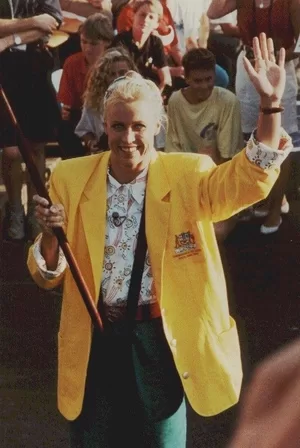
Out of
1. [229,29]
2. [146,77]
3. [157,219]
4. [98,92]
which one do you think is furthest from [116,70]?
[229,29]

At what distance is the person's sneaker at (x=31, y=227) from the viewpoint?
6883 mm

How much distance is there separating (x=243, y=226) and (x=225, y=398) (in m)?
4.29

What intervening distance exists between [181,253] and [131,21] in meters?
4.94

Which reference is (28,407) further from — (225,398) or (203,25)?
(203,25)

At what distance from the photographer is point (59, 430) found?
14.8ft

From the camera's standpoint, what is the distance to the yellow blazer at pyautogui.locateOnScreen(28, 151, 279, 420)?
3.03 m

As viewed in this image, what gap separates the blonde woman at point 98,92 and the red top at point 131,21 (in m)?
1.33

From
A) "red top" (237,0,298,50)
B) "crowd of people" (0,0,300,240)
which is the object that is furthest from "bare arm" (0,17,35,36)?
"red top" (237,0,298,50)

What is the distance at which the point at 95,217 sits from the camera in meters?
3.07

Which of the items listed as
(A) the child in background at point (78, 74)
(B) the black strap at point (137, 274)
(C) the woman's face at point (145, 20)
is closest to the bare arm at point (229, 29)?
(C) the woman's face at point (145, 20)

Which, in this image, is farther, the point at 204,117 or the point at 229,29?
the point at 229,29

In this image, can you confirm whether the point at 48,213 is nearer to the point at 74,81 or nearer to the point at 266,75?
the point at 266,75

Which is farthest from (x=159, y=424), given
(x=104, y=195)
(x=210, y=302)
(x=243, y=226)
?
(x=243, y=226)

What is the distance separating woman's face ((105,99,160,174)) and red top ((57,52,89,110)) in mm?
4048
